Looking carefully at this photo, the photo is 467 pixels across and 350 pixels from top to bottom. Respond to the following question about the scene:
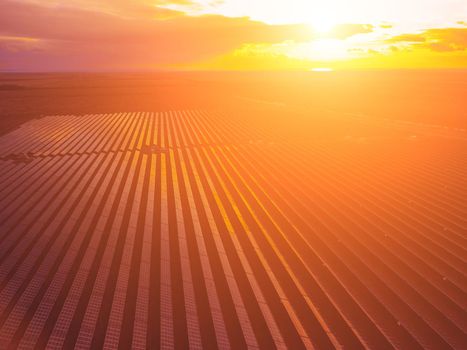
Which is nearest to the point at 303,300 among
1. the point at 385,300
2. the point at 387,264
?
the point at 385,300

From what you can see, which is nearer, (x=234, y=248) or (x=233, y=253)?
(x=233, y=253)

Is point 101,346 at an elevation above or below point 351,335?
above

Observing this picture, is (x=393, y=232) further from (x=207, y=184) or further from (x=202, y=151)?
(x=202, y=151)

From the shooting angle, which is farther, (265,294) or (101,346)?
(265,294)
